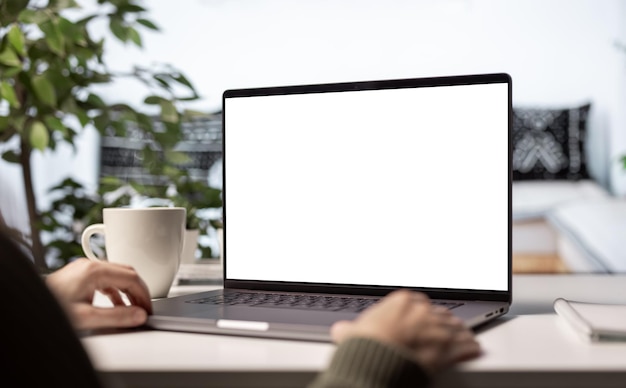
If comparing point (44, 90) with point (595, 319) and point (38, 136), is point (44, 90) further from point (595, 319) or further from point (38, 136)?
point (595, 319)

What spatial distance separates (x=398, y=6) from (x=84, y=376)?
3.76 m

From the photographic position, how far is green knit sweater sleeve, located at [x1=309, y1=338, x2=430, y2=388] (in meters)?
0.47

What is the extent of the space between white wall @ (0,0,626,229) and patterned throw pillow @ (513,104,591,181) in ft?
0.42

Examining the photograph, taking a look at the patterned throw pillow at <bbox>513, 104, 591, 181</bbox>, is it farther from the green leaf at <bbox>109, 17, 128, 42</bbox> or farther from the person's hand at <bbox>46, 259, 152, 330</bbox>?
the person's hand at <bbox>46, 259, 152, 330</bbox>

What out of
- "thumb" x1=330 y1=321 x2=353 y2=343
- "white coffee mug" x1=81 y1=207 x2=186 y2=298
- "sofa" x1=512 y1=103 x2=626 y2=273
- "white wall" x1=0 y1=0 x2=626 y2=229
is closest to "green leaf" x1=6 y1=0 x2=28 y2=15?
"white coffee mug" x1=81 y1=207 x2=186 y2=298

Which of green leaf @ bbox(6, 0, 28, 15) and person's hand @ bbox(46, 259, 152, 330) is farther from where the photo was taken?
green leaf @ bbox(6, 0, 28, 15)

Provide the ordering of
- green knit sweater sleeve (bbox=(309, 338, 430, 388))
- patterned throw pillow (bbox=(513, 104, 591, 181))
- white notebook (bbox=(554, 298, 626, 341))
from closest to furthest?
green knit sweater sleeve (bbox=(309, 338, 430, 388)) < white notebook (bbox=(554, 298, 626, 341)) < patterned throw pillow (bbox=(513, 104, 591, 181))

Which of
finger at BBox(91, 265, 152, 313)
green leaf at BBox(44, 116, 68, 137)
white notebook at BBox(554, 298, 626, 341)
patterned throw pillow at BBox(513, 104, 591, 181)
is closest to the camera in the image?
white notebook at BBox(554, 298, 626, 341)

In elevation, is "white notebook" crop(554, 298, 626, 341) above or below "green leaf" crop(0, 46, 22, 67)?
below

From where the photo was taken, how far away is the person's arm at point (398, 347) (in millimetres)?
469

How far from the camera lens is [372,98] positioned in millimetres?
818

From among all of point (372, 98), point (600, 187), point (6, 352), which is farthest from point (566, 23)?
point (6, 352)

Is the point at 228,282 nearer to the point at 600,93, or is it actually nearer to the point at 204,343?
the point at 204,343

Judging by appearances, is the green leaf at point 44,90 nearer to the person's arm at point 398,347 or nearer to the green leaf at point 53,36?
the green leaf at point 53,36
